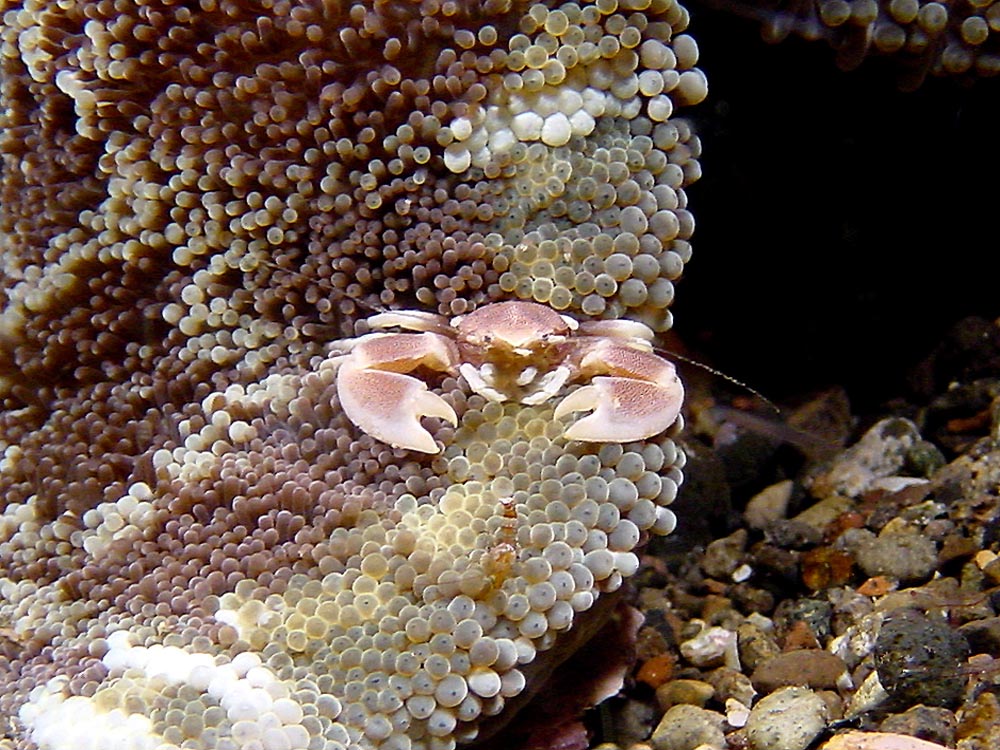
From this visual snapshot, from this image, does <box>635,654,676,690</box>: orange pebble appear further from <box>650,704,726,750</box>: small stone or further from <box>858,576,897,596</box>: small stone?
<box>858,576,897,596</box>: small stone

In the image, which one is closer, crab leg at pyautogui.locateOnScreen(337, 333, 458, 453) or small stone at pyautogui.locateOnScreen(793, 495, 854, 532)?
crab leg at pyautogui.locateOnScreen(337, 333, 458, 453)

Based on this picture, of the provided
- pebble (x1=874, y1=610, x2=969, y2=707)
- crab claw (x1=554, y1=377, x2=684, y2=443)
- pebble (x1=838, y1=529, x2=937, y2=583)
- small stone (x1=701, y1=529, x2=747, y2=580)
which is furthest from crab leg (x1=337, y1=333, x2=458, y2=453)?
pebble (x1=838, y1=529, x2=937, y2=583)

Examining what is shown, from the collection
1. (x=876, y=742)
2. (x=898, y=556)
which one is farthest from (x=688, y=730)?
(x=898, y=556)

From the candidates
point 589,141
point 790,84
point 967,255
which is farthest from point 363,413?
point 967,255

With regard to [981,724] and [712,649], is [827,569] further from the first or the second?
[981,724]

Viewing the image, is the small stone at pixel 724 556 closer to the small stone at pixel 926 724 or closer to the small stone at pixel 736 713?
the small stone at pixel 736 713

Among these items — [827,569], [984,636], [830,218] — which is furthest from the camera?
[830,218]

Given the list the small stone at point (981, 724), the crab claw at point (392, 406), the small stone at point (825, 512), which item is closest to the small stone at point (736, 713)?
the small stone at point (981, 724)
